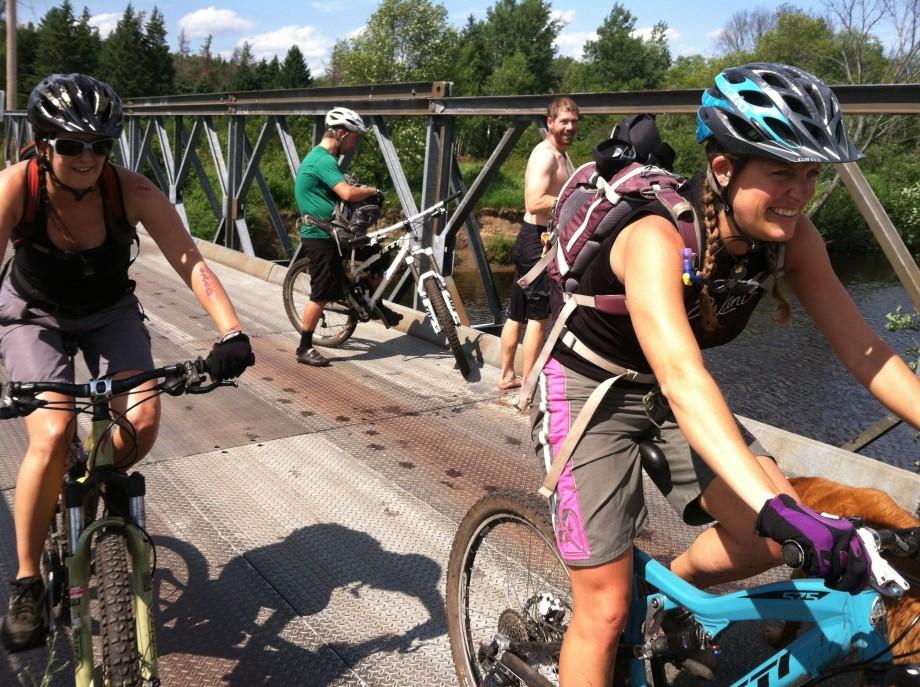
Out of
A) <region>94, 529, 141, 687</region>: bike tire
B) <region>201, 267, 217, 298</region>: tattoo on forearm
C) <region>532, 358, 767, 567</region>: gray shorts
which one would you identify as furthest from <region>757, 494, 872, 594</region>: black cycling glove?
<region>201, 267, 217, 298</region>: tattoo on forearm

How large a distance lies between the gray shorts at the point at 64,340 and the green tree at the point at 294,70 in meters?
73.0

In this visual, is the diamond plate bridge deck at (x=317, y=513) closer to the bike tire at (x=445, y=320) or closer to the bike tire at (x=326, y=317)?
the bike tire at (x=445, y=320)

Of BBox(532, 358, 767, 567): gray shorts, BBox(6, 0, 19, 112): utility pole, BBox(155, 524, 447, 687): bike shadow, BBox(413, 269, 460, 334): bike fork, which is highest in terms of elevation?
BBox(6, 0, 19, 112): utility pole

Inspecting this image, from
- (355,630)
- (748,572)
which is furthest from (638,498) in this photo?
(355,630)

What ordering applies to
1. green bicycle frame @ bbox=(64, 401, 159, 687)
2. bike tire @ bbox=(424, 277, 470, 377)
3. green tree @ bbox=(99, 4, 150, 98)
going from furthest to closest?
1. green tree @ bbox=(99, 4, 150, 98)
2. bike tire @ bbox=(424, 277, 470, 377)
3. green bicycle frame @ bbox=(64, 401, 159, 687)

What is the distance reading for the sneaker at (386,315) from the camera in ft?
25.0

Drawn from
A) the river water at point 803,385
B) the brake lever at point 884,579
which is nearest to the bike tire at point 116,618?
the brake lever at point 884,579

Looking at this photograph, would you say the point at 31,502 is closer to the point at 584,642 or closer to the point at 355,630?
the point at 355,630

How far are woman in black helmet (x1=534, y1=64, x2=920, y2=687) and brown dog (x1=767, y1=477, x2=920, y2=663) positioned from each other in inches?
13.0

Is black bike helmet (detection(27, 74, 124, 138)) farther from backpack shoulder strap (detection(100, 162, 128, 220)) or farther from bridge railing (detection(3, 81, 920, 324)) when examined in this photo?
bridge railing (detection(3, 81, 920, 324))

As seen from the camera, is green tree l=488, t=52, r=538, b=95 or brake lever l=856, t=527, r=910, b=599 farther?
green tree l=488, t=52, r=538, b=95

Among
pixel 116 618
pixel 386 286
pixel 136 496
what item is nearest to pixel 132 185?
pixel 136 496

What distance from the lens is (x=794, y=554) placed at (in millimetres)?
1575

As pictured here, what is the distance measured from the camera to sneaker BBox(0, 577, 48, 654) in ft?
8.76
